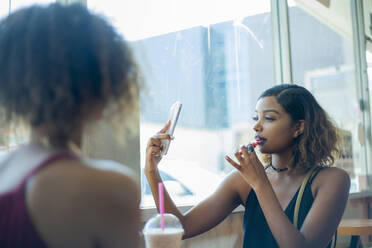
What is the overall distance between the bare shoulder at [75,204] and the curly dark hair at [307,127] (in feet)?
4.65

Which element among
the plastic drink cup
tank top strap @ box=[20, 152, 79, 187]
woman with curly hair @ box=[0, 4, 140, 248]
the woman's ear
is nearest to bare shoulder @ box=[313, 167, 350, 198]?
the woman's ear

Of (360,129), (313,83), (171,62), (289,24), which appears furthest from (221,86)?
(360,129)

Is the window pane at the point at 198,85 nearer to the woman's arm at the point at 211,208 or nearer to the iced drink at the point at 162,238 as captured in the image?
the woman's arm at the point at 211,208

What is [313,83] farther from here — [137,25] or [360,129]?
[137,25]

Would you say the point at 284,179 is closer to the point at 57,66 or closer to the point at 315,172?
the point at 315,172

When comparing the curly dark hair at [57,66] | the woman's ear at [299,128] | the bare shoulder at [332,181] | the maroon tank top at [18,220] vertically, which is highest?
the curly dark hair at [57,66]

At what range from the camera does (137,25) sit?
6.70 ft

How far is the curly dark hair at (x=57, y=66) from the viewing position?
0.70 m

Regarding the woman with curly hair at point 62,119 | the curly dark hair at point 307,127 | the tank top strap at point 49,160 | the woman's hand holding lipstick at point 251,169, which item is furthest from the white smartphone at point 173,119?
the tank top strap at point 49,160

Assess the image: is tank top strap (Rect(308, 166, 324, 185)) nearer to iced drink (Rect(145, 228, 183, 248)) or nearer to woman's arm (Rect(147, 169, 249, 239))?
woman's arm (Rect(147, 169, 249, 239))

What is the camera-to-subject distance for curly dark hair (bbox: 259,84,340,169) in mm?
1963

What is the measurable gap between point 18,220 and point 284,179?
1510 millimetres

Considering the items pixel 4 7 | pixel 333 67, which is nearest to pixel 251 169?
pixel 4 7

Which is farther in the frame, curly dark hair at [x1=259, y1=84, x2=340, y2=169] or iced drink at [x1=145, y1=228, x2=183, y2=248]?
curly dark hair at [x1=259, y1=84, x2=340, y2=169]
